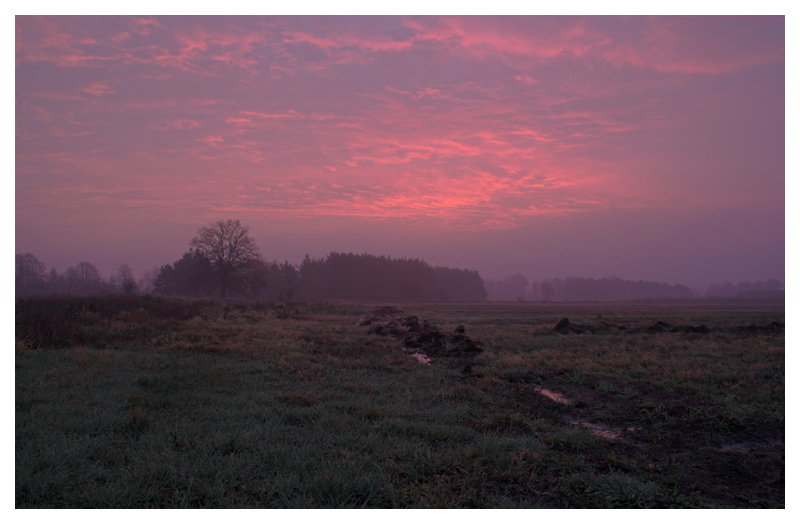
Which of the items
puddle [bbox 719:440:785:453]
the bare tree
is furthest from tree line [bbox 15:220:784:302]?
puddle [bbox 719:440:785:453]

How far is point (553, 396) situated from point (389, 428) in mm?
4125

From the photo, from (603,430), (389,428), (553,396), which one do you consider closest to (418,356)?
(553,396)

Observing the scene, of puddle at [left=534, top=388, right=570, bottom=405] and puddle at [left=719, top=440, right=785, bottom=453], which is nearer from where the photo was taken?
puddle at [left=719, top=440, right=785, bottom=453]

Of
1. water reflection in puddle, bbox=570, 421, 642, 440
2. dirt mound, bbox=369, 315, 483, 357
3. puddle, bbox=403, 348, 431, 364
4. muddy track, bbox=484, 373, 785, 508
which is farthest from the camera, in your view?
dirt mound, bbox=369, 315, 483, 357

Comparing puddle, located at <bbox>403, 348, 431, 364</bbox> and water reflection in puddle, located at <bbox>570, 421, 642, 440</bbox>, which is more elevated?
water reflection in puddle, located at <bbox>570, 421, 642, 440</bbox>

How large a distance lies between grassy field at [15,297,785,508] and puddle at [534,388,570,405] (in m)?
0.04

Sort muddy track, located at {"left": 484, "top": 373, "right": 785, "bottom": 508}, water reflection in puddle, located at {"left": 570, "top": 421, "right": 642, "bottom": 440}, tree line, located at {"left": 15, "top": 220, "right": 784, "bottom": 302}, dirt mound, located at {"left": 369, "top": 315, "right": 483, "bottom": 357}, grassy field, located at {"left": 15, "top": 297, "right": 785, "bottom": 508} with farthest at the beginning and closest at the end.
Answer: tree line, located at {"left": 15, "top": 220, "right": 784, "bottom": 302} < dirt mound, located at {"left": 369, "top": 315, "right": 483, "bottom": 357} < water reflection in puddle, located at {"left": 570, "top": 421, "right": 642, "bottom": 440} < muddy track, located at {"left": 484, "top": 373, "right": 785, "bottom": 508} < grassy field, located at {"left": 15, "top": 297, "right": 785, "bottom": 508}

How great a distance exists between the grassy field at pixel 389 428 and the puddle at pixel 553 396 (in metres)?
0.04

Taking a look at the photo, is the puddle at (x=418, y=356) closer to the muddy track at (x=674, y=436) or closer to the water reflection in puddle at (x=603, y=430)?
the muddy track at (x=674, y=436)

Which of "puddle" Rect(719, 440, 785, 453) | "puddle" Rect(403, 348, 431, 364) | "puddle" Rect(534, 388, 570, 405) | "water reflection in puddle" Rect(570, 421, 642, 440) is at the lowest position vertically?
"puddle" Rect(403, 348, 431, 364)

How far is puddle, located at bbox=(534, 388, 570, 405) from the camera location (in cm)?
786

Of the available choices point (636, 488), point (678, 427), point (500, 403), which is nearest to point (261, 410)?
point (500, 403)

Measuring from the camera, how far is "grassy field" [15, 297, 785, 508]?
395 cm

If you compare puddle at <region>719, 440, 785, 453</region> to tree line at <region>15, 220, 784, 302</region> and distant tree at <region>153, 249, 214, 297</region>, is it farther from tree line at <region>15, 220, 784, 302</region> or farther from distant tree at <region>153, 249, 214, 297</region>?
distant tree at <region>153, 249, 214, 297</region>
